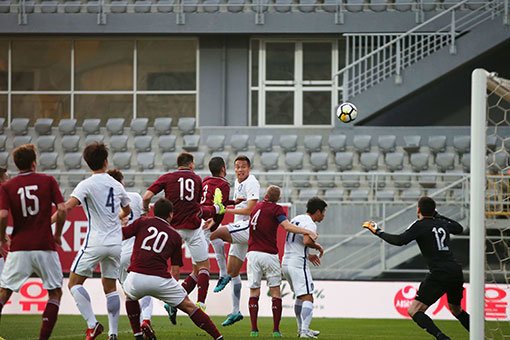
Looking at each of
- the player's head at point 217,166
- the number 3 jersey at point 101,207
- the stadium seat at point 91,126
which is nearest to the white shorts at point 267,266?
the player's head at point 217,166

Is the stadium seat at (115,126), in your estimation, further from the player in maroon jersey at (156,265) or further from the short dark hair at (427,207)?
the player in maroon jersey at (156,265)

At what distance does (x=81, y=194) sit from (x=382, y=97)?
45.6ft

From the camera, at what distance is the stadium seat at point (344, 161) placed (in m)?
19.7

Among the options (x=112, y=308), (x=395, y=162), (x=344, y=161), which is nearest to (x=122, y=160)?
(x=344, y=161)

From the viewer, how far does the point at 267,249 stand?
10.2 meters

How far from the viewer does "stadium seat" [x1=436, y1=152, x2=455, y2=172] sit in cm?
1941

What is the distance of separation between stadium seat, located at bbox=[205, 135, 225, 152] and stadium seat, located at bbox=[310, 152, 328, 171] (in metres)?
2.30

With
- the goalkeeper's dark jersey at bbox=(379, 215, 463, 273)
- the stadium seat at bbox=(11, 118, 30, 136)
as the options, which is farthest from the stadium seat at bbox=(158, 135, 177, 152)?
the goalkeeper's dark jersey at bbox=(379, 215, 463, 273)

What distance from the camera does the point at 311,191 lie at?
18.4 meters

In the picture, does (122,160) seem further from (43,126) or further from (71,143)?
(43,126)

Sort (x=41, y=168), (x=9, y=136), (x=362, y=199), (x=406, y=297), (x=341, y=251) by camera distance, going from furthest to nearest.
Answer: (x=9, y=136) → (x=41, y=168) → (x=362, y=199) → (x=341, y=251) → (x=406, y=297)

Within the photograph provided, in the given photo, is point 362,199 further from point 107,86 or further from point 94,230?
point 94,230

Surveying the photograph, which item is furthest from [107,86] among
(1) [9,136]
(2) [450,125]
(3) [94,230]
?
(3) [94,230]

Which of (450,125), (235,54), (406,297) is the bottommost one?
(406,297)
